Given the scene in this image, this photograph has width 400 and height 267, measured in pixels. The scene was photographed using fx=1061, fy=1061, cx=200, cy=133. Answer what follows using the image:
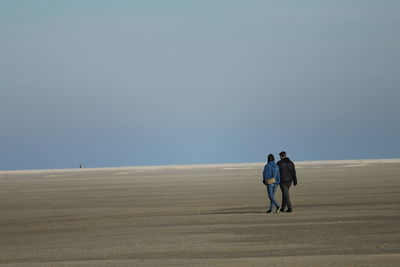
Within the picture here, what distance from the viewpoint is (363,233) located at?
2227 centimetres

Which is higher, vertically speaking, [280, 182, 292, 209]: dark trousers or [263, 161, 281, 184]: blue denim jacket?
[263, 161, 281, 184]: blue denim jacket

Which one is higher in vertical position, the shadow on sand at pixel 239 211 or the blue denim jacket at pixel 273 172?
the blue denim jacket at pixel 273 172

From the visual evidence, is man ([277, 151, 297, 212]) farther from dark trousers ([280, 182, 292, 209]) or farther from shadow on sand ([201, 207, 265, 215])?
shadow on sand ([201, 207, 265, 215])

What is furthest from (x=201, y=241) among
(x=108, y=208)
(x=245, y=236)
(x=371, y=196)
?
(x=371, y=196)

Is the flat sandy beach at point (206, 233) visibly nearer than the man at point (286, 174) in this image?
Yes

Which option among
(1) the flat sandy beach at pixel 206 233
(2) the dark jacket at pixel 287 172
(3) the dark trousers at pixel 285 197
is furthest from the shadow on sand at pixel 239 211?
(2) the dark jacket at pixel 287 172

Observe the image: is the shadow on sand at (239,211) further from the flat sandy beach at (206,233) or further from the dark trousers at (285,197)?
the dark trousers at (285,197)

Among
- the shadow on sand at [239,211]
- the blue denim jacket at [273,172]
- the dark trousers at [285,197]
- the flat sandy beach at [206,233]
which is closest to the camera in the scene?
the flat sandy beach at [206,233]

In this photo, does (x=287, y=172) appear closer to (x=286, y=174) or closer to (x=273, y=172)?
(x=286, y=174)

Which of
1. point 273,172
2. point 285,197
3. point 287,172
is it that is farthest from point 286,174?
point 285,197

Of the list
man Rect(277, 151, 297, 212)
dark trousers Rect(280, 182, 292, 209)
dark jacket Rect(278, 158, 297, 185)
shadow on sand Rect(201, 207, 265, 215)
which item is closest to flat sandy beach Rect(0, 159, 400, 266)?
shadow on sand Rect(201, 207, 265, 215)

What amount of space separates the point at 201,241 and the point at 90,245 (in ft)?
7.34

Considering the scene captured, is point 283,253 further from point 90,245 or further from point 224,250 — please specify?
point 90,245

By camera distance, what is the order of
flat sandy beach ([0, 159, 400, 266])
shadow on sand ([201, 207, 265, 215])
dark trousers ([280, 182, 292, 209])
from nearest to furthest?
1. flat sandy beach ([0, 159, 400, 266])
2. dark trousers ([280, 182, 292, 209])
3. shadow on sand ([201, 207, 265, 215])
